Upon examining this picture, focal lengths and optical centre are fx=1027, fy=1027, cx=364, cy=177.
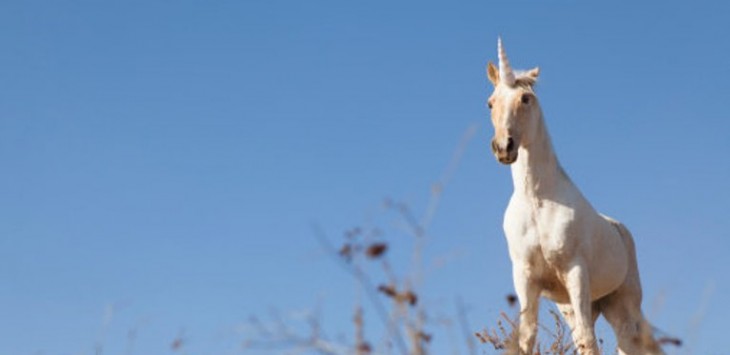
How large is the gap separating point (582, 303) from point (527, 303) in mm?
419

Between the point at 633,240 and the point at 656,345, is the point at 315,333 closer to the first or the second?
the point at 656,345

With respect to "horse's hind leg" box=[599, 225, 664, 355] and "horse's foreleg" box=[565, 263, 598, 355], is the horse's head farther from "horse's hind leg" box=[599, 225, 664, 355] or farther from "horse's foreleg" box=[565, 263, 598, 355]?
"horse's hind leg" box=[599, 225, 664, 355]

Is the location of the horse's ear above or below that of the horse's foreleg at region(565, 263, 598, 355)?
above

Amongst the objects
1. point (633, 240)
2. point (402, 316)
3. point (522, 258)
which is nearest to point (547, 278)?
point (522, 258)

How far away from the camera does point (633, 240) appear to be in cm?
906

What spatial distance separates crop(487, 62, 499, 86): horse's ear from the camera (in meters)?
8.34

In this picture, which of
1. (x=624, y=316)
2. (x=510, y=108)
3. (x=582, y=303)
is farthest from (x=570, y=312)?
(x=510, y=108)

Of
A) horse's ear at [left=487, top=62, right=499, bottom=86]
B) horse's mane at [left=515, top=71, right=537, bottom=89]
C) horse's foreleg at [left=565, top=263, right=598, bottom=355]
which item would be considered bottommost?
horse's foreleg at [left=565, top=263, right=598, bottom=355]

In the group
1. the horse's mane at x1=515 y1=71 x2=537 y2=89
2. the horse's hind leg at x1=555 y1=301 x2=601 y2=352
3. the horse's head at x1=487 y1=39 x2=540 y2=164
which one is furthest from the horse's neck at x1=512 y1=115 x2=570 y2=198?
the horse's hind leg at x1=555 y1=301 x2=601 y2=352

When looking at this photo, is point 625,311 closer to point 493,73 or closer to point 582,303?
point 582,303

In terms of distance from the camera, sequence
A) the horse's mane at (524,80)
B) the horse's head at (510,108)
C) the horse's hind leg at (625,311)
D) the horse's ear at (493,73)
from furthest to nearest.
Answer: the horse's hind leg at (625,311) < the horse's ear at (493,73) < the horse's mane at (524,80) < the horse's head at (510,108)

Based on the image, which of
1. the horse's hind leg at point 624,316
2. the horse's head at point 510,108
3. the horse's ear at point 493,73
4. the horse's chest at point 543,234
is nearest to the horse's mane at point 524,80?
the horse's head at point 510,108

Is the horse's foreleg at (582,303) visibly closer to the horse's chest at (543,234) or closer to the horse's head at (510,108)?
the horse's chest at (543,234)

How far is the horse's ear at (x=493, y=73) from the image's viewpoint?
328 inches
